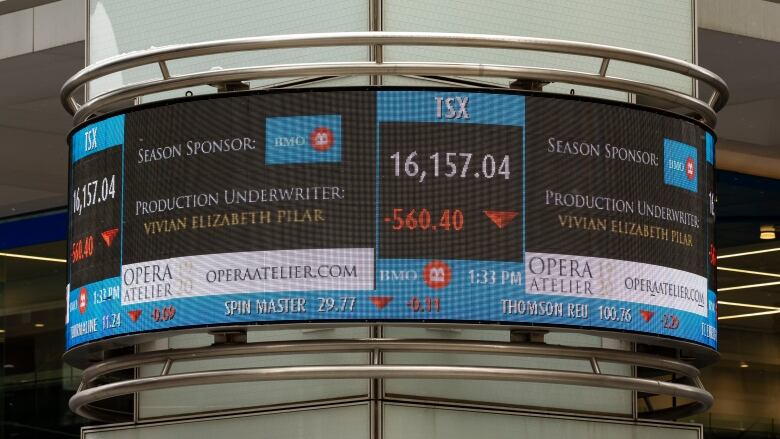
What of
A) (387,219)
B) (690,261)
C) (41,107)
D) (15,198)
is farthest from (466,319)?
(15,198)

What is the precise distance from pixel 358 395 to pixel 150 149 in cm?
240

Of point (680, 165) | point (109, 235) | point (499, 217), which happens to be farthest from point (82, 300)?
point (680, 165)

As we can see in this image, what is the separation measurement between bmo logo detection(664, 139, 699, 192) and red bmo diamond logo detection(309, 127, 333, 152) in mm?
2622

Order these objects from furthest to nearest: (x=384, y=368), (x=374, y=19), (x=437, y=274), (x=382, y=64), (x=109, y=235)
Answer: (x=374, y=19) < (x=109, y=235) < (x=382, y=64) < (x=437, y=274) < (x=384, y=368)

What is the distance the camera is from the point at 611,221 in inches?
475

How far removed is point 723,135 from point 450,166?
1289 centimetres

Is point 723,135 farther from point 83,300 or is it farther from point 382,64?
point 83,300

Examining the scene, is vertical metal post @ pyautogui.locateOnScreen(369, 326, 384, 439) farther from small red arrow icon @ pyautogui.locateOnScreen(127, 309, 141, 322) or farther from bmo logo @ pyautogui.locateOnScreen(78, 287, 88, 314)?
bmo logo @ pyautogui.locateOnScreen(78, 287, 88, 314)

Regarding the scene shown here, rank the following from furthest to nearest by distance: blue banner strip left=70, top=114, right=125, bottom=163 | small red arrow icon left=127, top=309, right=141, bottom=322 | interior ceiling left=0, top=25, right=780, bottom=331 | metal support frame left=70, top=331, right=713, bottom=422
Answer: interior ceiling left=0, top=25, right=780, bottom=331 < blue banner strip left=70, top=114, right=125, bottom=163 < small red arrow icon left=127, top=309, right=141, bottom=322 < metal support frame left=70, top=331, right=713, bottom=422

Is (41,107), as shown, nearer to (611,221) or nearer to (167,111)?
(167,111)

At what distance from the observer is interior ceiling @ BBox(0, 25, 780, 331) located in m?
21.0

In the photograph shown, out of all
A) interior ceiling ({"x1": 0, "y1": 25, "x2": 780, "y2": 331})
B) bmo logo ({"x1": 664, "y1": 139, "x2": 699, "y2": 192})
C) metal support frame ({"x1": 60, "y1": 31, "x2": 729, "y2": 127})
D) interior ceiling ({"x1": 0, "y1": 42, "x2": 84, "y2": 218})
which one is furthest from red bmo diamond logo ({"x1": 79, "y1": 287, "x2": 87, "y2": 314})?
interior ceiling ({"x1": 0, "y1": 25, "x2": 780, "y2": 331})

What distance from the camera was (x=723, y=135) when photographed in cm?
2380

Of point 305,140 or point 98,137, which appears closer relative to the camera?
point 305,140
